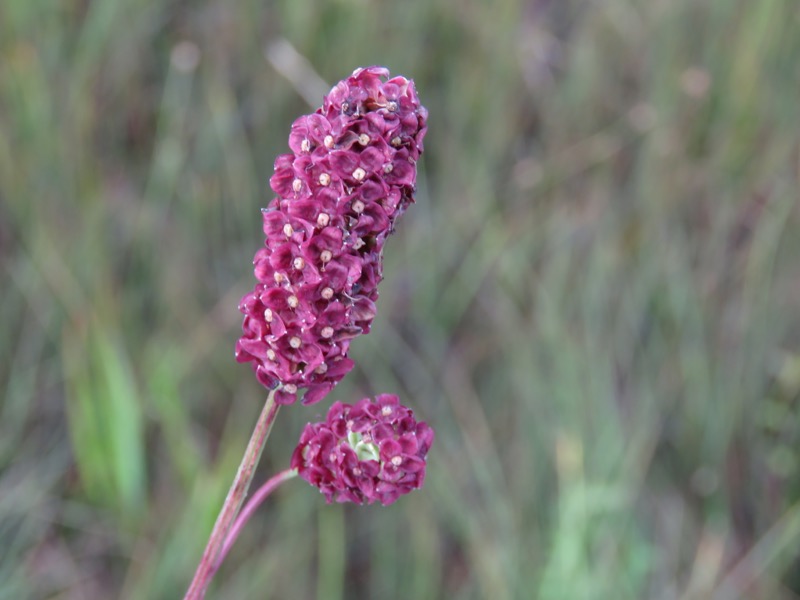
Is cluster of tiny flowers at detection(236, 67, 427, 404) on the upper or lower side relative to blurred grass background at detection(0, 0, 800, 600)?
upper

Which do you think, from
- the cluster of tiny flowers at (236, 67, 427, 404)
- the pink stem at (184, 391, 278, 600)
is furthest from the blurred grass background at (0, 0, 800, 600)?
the cluster of tiny flowers at (236, 67, 427, 404)

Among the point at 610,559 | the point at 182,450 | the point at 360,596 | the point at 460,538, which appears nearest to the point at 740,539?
the point at 610,559

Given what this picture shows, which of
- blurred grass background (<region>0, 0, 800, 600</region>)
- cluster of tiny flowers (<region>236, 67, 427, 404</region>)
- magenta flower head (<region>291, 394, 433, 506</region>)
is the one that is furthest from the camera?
blurred grass background (<region>0, 0, 800, 600</region>)

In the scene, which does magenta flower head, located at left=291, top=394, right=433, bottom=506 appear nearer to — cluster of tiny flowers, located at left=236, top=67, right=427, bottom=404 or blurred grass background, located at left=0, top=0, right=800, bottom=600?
cluster of tiny flowers, located at left=236, top=67, right=427, bottom=404

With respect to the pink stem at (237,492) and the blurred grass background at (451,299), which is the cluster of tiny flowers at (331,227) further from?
the blurred grass background at (451,299)

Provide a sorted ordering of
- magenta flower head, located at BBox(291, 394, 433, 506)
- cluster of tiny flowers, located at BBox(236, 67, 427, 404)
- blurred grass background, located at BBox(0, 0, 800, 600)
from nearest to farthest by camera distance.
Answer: cluster of tiny flowers, located at BBox(236, 67, 427, 404) → magenta flower head, located at BBox(291, 394, 433, 506) → blurred grass background, located at BBox(0, 0, 800, 600)

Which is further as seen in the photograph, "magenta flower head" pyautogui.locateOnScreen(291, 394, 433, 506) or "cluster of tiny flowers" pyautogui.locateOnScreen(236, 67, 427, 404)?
"magenta flower head" pyautogui.locateOnScreen(291, 394, 433, 506)
